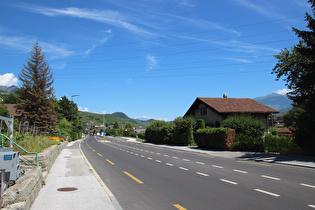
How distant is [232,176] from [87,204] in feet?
20.7

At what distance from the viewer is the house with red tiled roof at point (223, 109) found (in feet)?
112

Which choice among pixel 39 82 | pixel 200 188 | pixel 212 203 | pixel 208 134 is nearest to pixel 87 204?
pixel 212 203

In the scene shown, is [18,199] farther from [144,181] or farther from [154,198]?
[144,181]

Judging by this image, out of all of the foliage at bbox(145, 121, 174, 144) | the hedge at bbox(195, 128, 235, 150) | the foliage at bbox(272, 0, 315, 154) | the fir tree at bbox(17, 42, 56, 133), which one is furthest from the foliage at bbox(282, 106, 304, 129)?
the fir tree at bbox(17, 42, 56, 133)

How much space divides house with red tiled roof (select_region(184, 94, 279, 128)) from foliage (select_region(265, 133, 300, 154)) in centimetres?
1240

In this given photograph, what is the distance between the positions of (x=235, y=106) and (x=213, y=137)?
41.4ft

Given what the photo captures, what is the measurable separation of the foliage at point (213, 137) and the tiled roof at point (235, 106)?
696cm

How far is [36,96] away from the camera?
38469 millimetres

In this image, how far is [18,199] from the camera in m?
4.58

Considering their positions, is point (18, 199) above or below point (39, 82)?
below

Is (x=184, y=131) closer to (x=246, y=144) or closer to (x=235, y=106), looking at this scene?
(x=235, y=106)

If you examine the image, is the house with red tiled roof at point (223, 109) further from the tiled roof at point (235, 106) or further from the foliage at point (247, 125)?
the foliage at point (247, 125)

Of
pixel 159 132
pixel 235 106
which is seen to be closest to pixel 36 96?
pixel 159 132

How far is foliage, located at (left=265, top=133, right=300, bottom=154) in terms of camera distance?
18723 millimetres
